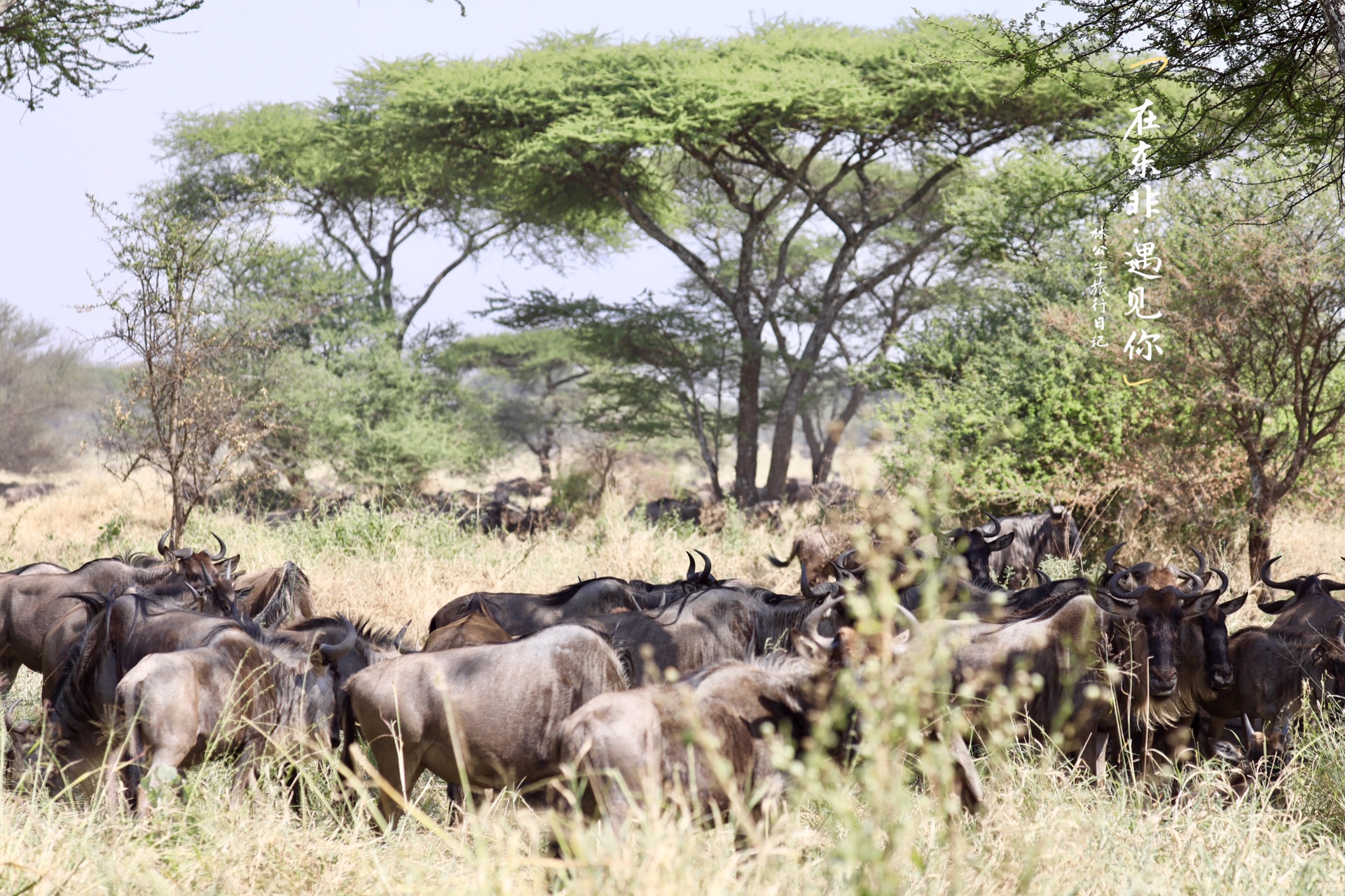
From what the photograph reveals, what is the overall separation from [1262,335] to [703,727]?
7.05m

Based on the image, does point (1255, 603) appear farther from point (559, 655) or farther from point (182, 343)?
point (182, 343)

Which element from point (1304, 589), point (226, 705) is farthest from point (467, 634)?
point (1304, 589)

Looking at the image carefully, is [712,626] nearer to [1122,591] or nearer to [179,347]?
[1122,591]

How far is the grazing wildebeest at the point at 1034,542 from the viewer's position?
30.0 feet

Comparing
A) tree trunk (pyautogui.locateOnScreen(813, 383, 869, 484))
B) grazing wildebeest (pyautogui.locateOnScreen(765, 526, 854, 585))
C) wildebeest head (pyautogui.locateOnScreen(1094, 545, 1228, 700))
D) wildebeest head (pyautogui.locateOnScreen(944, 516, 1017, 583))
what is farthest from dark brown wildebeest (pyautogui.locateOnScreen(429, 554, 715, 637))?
tree trunk (pyautogui.locateOnScreen(813, 383, 869, 484))

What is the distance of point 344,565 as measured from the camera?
32.7 ft

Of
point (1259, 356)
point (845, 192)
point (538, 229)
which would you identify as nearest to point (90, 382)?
point (538, 229)

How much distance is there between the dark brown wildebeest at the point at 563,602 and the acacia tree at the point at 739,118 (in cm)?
916

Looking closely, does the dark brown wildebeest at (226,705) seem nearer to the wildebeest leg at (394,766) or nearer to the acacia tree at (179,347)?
the wildebeest leg at (394,766)

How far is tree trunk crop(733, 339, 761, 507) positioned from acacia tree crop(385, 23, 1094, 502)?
0.03m

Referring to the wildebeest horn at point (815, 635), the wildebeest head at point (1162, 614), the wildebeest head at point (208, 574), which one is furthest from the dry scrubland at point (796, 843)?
the wildebeest head at point (208, 574)

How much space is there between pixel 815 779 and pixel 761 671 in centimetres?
153

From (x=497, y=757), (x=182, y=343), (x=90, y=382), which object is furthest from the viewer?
(x=90, y=382)

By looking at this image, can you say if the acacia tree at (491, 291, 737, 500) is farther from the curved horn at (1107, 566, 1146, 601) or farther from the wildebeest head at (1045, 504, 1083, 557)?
the curved horn at (1107, 566, 1146, 601)
